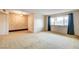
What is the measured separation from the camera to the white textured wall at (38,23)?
9305 millimetres

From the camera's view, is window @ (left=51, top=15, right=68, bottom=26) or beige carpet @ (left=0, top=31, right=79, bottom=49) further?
window @ (left=51, top=15, right=68, bottom=26)

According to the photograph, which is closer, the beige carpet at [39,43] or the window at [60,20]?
the beige carpet at [39,43]

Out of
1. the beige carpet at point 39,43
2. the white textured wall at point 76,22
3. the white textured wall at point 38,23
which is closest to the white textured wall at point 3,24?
the beige carpet at point 39,43

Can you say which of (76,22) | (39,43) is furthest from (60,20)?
(39,43)

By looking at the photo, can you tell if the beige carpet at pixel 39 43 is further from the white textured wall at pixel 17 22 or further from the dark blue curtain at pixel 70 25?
the white textured wall at pixel 17 22

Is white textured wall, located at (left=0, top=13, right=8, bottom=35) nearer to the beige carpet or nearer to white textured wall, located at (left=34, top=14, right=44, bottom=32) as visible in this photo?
the beige carpet

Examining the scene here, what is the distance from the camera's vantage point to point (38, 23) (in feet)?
31.6

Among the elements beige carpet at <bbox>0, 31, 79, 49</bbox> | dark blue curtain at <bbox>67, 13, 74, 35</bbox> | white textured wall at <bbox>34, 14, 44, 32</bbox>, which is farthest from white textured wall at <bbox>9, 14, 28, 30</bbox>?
dark blue curtain at <bbox>67, 13, 74, 35</bbox>

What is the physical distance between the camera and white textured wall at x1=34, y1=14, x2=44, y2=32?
930cm
